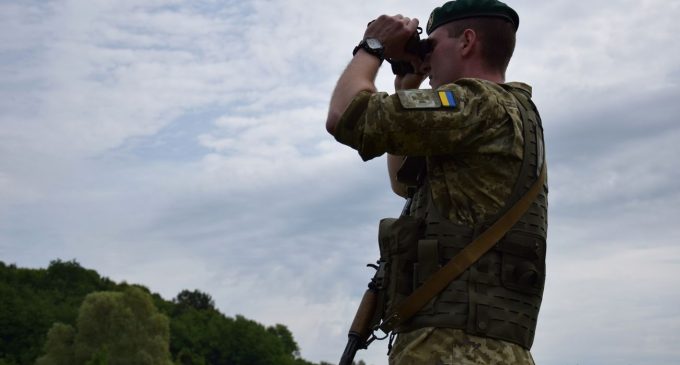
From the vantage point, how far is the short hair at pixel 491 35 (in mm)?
5527

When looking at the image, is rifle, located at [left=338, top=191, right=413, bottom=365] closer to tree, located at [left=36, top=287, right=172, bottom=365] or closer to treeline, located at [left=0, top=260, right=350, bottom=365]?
treeline, located at [left=0, top=260, right=350, bottom=365]

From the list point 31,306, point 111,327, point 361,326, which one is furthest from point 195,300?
point 361,326

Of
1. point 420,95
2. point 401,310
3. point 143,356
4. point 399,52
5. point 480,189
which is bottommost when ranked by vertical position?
point 401,310

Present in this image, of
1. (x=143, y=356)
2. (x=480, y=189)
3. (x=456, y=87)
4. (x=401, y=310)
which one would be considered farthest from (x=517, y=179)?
(x=143, y=356)

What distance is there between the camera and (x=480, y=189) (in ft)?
16.8

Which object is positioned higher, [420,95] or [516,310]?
[420,95]

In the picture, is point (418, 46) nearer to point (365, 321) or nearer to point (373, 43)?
point (373, 43)

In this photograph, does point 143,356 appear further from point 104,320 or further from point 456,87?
point 456,87

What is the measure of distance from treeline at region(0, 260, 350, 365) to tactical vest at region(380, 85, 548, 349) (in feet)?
256

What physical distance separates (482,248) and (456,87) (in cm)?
80

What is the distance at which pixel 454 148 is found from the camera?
5078 mm

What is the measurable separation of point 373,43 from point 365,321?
1.50m

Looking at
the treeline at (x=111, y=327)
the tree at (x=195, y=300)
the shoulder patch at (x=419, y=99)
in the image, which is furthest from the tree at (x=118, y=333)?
the shoulder patch at (x=419, y=99)

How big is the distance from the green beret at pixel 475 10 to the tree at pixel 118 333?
8911 cm
